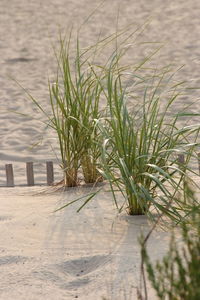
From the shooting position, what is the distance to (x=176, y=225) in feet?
11.0

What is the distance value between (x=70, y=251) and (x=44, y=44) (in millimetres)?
8415

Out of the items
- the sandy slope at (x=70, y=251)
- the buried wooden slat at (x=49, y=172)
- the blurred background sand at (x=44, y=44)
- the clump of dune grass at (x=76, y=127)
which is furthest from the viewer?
the blurred background sand at (x=44, y=44)

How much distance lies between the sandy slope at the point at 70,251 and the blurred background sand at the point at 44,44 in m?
2.30

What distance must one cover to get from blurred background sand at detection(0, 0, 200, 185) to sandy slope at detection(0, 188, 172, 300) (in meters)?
2.30

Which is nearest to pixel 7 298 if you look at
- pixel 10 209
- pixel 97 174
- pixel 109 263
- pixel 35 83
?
pixel 109 263

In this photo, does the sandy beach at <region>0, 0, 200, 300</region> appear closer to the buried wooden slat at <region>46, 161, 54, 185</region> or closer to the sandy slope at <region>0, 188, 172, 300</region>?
the sandy slope at <region>0, 188, 172, 300</region>

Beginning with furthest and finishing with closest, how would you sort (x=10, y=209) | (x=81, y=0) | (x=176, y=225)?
(x=81, y=0), (x=10, y=209), (x=176, y=225)

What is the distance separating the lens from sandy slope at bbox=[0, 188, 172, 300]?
2.84m

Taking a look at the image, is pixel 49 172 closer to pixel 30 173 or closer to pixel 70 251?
pixel 30 173

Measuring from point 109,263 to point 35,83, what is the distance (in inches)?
269

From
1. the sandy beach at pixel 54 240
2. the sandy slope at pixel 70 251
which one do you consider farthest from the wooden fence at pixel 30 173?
the sandy slope at pixel 70 251

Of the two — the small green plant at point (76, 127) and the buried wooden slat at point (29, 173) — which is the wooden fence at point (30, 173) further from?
the small green plant at point (76, 127)

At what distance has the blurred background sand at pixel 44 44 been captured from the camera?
7.52 meters

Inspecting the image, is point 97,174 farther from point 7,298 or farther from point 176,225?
point 7,298
